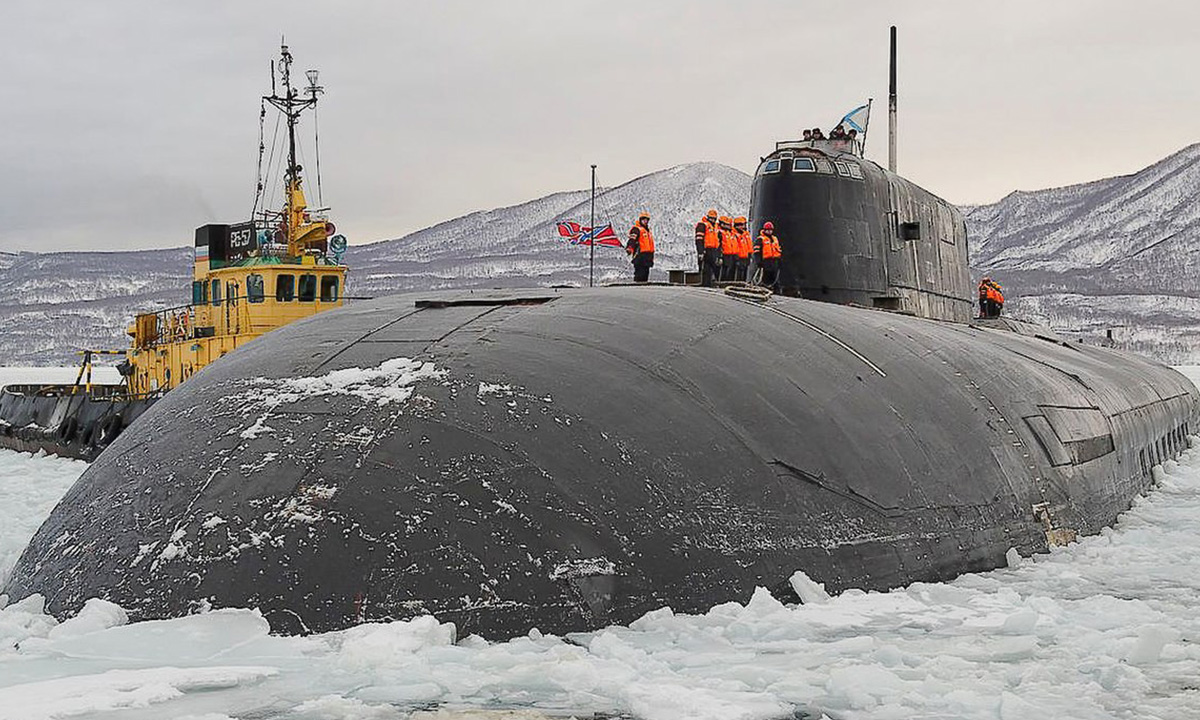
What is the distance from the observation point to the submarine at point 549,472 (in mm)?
6012

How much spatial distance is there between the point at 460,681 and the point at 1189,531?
8.38 metres

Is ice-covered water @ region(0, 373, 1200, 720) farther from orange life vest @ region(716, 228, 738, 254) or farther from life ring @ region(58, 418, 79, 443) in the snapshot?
life ring @ region(58, 418, 79, 443)

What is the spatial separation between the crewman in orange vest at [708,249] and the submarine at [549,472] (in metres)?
3.54

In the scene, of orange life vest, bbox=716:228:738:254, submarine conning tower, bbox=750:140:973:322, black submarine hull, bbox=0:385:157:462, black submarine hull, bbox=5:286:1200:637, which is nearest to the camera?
black submarine hull, bbox=5:286:1200:637

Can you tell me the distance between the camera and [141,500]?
21.6ft

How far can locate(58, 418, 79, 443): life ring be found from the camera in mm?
28938

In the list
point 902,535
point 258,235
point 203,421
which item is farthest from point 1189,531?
point 258,235

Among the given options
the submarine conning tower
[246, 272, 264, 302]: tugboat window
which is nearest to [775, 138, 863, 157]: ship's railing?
the submarine conning tower

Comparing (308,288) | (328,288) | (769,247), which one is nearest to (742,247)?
(769,247)

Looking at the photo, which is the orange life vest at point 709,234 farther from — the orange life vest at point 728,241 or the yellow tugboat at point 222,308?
the yellow tugboat at point 222,308

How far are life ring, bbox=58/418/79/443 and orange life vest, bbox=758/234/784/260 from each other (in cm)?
2025

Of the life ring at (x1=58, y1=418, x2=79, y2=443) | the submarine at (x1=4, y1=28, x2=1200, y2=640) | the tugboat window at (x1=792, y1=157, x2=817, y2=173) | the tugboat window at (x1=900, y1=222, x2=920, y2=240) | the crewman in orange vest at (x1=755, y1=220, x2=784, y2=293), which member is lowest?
the life ring at (x1=58, y1=418, x2=79, y2=443)

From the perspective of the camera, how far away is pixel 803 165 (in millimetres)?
14953

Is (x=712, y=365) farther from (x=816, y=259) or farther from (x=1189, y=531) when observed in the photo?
(x=816, y=259)
